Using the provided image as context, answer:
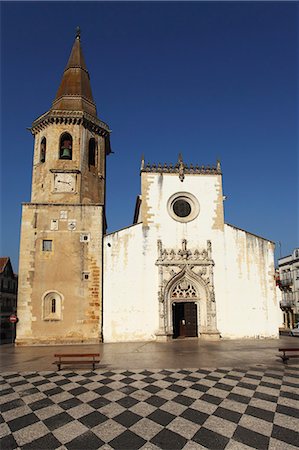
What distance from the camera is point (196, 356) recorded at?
12156 mm

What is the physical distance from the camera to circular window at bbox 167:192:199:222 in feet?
63.3

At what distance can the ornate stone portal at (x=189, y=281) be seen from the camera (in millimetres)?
17641

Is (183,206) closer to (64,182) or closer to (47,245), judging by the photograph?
(64,182)

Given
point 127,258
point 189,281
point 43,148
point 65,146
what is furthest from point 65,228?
point 189,281

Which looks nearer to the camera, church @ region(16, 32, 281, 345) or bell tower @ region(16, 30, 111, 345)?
bell tower @ region(16, 30, 111, 345)

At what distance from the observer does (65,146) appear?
18922 millimetres

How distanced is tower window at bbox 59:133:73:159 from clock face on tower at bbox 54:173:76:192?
4.14 feet

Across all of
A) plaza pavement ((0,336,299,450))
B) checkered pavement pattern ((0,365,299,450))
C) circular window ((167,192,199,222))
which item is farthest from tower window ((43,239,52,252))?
checkered pavement pattern ((0,365,299,450))

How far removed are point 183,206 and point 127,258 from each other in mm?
5243

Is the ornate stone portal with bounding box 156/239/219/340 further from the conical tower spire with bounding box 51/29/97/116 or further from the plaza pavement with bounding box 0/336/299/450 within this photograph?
the conical tower spire with bounding box 51/29/97/116

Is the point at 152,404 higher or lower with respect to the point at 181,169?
lower

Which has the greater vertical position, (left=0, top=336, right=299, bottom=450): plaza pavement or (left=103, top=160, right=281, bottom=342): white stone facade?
(left=103, top=160, right=281, bottom=342): white stone facade

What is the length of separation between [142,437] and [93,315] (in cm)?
1210

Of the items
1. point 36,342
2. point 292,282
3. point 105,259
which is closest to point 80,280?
point 105,259
